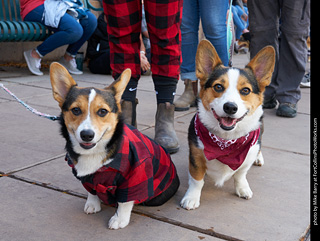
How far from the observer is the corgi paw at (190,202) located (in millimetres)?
2600

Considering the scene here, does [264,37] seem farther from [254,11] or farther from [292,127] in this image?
[292,127]

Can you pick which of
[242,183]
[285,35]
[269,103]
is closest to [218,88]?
[242,183]

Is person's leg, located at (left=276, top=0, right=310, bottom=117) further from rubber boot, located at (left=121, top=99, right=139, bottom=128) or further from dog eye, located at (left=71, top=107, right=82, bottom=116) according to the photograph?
dog eye, located at (left=71, top=107, right=82, bottom=116)

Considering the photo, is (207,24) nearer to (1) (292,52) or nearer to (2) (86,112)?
(1) (292,52)

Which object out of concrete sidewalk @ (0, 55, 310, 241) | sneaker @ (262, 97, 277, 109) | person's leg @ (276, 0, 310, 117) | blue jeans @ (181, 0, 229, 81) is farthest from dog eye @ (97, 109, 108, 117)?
sneaker @ (262, 97, 277, 109)

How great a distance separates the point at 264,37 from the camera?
507 cm

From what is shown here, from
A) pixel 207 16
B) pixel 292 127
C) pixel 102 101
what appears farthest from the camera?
pixel 292 127

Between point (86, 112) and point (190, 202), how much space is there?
93 cm

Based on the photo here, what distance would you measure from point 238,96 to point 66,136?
1.09m

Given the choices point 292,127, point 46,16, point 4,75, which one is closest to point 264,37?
point 292,127

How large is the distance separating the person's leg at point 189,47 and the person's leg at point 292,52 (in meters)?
1.10

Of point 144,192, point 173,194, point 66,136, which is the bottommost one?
point 173,194

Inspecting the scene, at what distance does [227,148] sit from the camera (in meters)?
2.57

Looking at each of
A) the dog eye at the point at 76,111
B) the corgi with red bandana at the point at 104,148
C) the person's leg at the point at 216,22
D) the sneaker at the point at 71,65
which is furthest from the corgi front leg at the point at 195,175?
the sneaker at the point at 71,65
